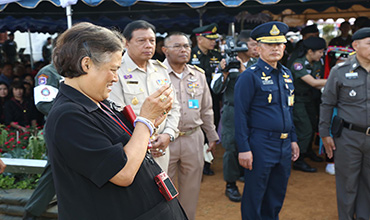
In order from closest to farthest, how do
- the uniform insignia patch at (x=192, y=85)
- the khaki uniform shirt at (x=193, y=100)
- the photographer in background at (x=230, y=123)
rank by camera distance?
the khaki uniform shirt at (x=193, y=100)
the uniform insignia patch at (x=192, y=85)
the photographer in background at (x=230, y=123)

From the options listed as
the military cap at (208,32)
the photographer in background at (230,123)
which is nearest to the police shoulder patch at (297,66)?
the photographer in background at (230,123)

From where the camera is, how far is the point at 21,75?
816cm

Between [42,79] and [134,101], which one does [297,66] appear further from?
[42,79]

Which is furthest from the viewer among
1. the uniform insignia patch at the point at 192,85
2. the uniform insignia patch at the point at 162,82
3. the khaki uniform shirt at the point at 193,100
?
the uniform insignia patch at the point at 192,85

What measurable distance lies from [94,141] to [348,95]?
2783 mm

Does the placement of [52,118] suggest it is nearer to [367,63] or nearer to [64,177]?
[64,177]

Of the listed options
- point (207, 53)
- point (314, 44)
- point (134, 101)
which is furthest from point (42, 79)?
point (314, 44)

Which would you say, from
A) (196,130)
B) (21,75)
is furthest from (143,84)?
(21,75)

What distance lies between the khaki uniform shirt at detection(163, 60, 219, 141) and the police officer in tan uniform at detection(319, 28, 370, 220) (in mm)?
1194

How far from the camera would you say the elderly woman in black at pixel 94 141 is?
124cm

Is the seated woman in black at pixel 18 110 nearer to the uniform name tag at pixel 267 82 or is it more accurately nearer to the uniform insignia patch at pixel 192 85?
the uniform insignia patch at pixel 192 85

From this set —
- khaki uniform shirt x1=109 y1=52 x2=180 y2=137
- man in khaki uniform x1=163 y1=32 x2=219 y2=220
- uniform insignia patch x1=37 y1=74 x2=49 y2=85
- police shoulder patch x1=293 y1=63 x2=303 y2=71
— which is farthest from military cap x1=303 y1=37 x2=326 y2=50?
uniform insignia patch x1=37 y1=74 x2=49 y2=85

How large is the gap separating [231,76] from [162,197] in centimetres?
274

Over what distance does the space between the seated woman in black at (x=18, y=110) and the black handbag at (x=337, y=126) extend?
4.71m
